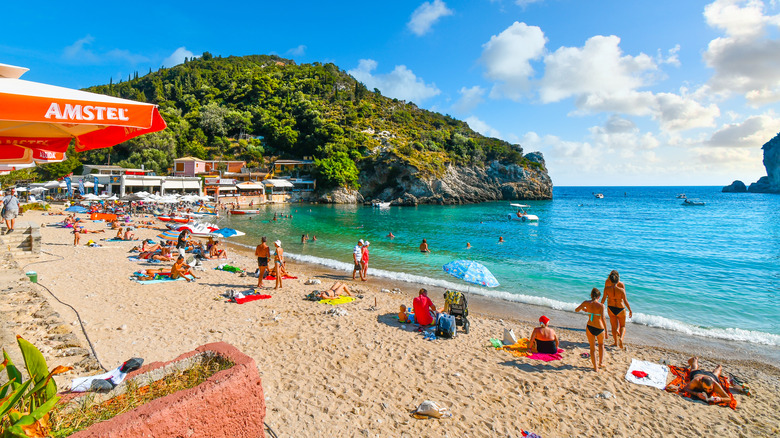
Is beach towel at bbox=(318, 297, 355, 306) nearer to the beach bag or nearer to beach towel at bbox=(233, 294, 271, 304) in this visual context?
beach towel at bbox=(233, 294, 271, 304)

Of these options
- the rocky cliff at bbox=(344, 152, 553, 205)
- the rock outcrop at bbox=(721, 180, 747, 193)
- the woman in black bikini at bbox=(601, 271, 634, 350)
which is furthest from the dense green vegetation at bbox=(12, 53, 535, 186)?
the rock outcrop at bbox=(721, 180, 747, 193)

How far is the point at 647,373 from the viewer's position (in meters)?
7.33

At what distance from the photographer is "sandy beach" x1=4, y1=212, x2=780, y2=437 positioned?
5.34 m

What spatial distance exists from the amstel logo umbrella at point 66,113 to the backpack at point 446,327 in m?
7.02

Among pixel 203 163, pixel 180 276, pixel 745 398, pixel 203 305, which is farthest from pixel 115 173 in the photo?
pixel 745 398

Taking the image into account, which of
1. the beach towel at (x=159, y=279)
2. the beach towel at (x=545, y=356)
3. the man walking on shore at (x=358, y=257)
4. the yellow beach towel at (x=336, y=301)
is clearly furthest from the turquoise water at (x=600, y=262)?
the beach towel at (x=159, y=279)

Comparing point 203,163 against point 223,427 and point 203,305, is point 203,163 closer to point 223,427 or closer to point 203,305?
point 203,305

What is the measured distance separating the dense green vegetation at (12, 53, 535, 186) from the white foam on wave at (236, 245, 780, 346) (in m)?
51.0

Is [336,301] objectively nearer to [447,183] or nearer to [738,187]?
[447,183]

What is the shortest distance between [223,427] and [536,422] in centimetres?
453

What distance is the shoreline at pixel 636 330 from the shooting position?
9.12 meters

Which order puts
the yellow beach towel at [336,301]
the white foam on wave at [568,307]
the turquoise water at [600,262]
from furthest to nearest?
the turquoise water at [600,262] → the yellow beach towel at [336,301] → the white foam on wave at [568,307]

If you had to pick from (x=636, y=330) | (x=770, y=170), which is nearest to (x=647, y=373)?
(x=636, y=330)

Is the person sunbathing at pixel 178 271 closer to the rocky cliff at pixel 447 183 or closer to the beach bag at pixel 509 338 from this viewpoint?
the beach bag at pixel 509 338
